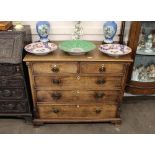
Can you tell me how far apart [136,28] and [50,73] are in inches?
38.3

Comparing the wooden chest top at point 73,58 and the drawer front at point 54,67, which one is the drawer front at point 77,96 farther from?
the wooden chest top at point 73,58

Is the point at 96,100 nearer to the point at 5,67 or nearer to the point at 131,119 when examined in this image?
the point at 131,119

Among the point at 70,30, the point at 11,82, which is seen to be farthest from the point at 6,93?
the point at 70,30

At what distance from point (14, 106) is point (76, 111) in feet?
2.25

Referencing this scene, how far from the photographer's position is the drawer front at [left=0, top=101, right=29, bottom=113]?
2143 mm

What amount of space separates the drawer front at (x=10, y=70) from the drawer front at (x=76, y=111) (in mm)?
445

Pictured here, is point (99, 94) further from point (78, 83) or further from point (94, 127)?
point (94, 127)

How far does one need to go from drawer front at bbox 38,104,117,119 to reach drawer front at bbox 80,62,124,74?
43 cm

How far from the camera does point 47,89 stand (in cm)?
202

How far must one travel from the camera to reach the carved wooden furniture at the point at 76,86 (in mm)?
1868

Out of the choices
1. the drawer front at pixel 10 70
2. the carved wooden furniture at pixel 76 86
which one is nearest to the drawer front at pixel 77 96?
the carved wooden furniture at pixel 76 86

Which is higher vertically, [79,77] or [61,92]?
[79,77]

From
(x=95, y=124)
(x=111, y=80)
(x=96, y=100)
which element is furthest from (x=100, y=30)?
(x=95, y=124)
